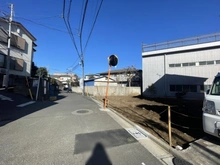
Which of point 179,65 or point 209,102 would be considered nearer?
point 209,102

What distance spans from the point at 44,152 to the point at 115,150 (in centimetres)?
153

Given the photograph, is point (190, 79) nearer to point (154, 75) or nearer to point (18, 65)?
point (154, 75)

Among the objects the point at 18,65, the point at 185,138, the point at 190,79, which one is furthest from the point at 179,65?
the point at 18,65

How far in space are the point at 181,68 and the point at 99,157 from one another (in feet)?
67.4

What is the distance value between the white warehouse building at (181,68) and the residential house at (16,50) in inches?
765

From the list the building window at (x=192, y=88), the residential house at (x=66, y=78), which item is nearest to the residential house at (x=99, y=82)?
the building window at (x=192, y=88)

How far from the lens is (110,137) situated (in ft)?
12.5

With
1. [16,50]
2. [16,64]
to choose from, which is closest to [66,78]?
[16,50]

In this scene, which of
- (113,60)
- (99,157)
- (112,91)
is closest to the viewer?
(99,157)

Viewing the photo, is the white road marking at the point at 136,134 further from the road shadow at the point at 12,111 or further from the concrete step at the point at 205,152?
the road shadow at the point at 12,111

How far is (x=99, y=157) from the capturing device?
9.04ft

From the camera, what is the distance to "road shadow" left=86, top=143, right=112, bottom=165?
101 inches

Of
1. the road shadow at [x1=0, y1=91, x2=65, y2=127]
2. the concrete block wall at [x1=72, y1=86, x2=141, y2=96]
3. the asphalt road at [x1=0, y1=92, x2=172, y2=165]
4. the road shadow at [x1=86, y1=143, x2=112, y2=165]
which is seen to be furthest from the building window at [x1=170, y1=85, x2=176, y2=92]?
the road shadow at [x1=86, y1=143, x2=112, y2=165]

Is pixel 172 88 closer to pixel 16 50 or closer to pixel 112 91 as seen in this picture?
pixel 112 91
